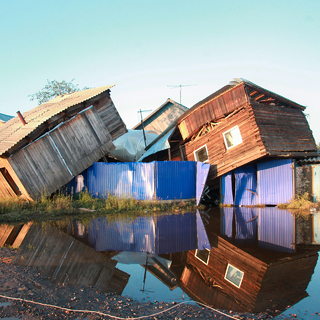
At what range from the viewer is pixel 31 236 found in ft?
24.1

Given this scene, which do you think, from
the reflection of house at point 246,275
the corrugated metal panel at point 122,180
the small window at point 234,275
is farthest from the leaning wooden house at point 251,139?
the small window at point 234,275

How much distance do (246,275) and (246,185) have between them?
32.3 feet

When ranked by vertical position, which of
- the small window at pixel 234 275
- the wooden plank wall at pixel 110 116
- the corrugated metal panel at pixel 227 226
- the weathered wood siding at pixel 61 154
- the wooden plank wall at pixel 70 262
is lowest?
the small window at pixel 234 275

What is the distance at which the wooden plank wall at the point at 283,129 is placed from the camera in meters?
12.6

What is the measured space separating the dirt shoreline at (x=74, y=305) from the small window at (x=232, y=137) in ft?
35.8

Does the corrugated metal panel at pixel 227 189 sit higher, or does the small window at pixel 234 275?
the corrugated metal panel at pixel 227 189

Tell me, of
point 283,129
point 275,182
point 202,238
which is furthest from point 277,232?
point 283,129

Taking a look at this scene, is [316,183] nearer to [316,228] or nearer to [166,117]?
[316,228]

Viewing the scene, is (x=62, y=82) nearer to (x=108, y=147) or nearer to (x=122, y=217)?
(x=108, y=147)

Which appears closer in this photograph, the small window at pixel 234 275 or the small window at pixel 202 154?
the small window at pixel 234 275

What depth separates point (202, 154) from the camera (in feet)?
51.7

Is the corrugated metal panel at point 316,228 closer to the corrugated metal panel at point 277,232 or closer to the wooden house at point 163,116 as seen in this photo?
the corrugated metal panel at point 277,232

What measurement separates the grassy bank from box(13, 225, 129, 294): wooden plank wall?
341 centimetres

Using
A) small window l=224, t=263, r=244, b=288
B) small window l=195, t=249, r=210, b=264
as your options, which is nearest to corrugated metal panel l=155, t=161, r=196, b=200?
small window l=195, t=249, r=210, b=264
